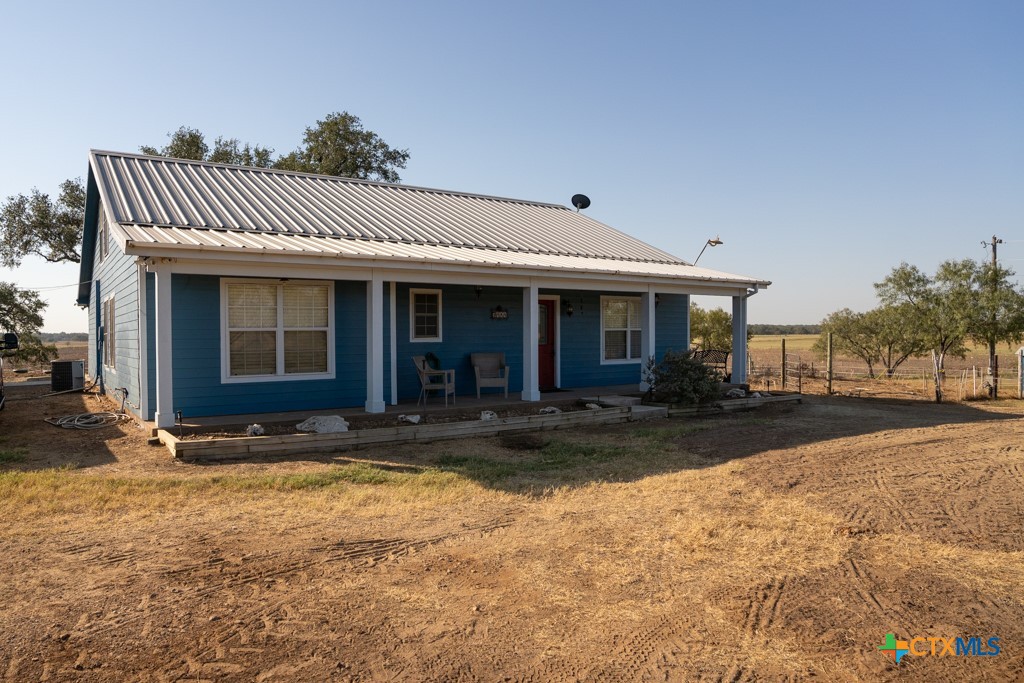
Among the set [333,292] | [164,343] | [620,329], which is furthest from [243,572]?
[620,329]

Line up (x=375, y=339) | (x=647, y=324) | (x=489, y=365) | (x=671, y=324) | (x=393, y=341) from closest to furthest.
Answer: (x=375, y=339) → (x=393, y=341) → (x=489, y=365) → (x=647, y=324) → (x=671, y=324)

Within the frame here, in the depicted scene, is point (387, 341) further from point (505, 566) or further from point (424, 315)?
point (505, 566)

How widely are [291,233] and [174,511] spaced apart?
6026 millimetres

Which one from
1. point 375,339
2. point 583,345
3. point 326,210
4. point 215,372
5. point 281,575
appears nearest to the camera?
point 281,575

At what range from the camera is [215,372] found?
9742 millimetres

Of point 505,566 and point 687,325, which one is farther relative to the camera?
point 687,325

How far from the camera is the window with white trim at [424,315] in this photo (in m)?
11.8

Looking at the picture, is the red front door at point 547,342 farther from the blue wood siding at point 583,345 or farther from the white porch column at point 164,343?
the white porch column at point 164,343

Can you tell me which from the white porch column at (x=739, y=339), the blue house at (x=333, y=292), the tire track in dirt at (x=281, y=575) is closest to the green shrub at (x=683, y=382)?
the blue house at (x=333, y=292)

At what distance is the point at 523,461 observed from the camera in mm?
7867

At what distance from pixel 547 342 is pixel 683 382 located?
2.98 metres

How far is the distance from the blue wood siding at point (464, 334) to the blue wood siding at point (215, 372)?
3.60 ft

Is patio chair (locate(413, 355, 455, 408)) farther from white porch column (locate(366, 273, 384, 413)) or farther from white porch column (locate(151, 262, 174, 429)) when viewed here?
white porch column (locate(151, 262, 174, 429))

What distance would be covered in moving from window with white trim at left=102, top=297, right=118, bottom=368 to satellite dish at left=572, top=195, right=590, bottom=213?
12.0m
